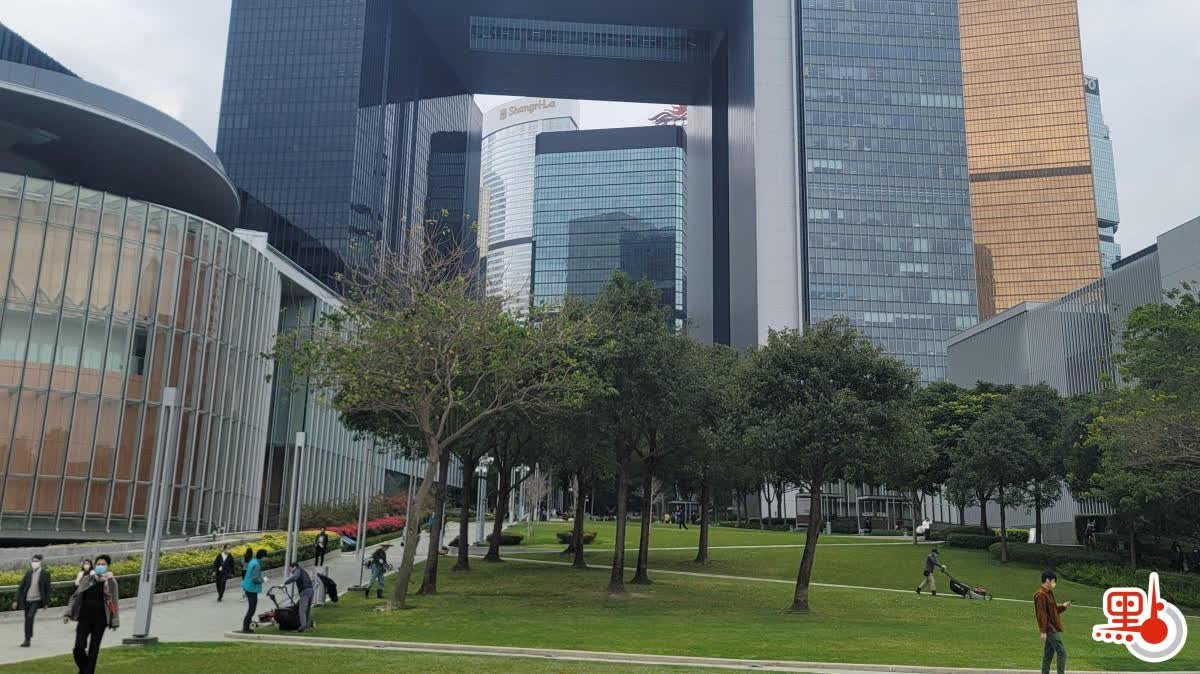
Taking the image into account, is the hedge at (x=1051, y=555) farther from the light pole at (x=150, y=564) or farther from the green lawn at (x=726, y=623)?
the light pole at (x=150, y=564)

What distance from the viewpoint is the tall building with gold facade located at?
187 metres

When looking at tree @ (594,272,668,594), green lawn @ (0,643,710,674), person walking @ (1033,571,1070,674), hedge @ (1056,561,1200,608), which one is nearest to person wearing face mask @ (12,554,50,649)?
green lawn @ (0,643,710,674)

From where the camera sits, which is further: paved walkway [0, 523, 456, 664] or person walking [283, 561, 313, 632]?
person walking [283, 561, 313, 632]

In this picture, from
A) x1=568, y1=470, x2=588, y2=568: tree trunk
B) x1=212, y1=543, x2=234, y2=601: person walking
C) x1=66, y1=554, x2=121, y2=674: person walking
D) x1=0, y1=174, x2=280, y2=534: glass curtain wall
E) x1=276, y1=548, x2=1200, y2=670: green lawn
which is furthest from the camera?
x1=568, y1=470, x2=588, y2=568: tree trunk

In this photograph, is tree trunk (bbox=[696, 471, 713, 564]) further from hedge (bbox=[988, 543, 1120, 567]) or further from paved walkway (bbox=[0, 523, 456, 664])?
paved walkway (bbox=[0, 523, 456, 664])

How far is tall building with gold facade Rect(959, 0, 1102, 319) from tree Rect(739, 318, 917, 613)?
166 m

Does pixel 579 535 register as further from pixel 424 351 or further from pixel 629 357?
pixel 424 351

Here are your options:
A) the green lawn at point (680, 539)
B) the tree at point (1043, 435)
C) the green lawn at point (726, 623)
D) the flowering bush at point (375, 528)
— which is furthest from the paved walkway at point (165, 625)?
the tree at point (1043, 435)

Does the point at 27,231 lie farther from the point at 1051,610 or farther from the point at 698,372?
the point at 1051,610

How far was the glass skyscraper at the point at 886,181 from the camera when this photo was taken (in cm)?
13775

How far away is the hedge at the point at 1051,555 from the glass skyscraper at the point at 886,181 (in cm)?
8006

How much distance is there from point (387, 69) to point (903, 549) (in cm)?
11538

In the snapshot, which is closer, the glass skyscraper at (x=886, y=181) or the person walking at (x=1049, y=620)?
the person walking at (x=1049, y=620)

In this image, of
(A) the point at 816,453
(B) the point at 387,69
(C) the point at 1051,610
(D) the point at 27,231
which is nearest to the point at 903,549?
(A) the point at 816,453
